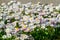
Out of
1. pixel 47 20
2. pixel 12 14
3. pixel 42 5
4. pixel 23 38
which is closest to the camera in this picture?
pixel 23 38

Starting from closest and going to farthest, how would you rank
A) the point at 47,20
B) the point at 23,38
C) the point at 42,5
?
1. the point at 23,38
2. the point at 47,20
3. the point at 42,5

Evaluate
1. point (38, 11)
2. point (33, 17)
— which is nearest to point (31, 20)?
point (33, 17)

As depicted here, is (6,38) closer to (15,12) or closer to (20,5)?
(15,12)

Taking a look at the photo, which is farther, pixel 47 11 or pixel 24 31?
pixel 47 11

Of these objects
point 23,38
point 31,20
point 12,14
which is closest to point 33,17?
point 31,20

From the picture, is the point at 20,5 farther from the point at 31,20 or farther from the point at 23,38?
the point at 23,38

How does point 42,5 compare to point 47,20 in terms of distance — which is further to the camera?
point 42,5
